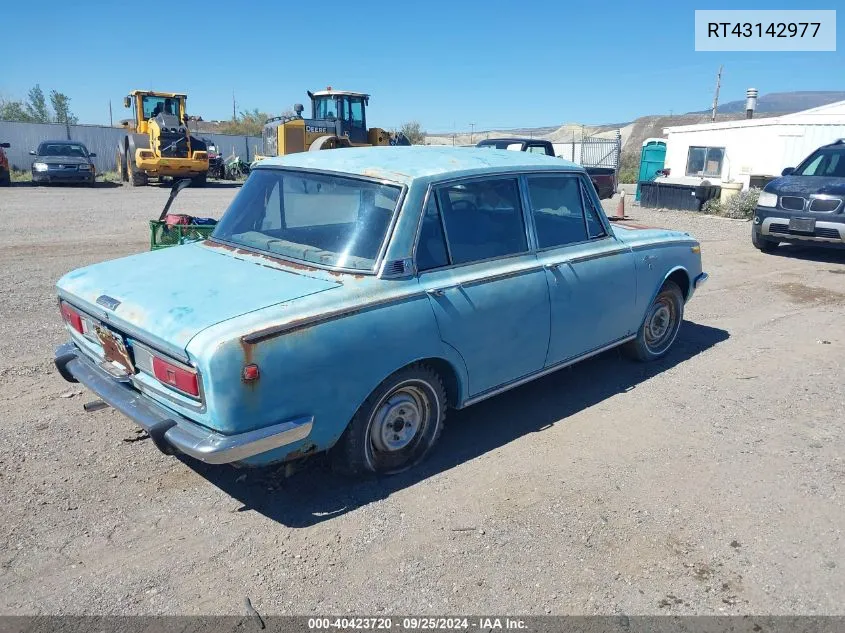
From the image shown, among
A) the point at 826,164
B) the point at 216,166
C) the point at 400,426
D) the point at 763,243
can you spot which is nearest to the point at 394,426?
the point at 400,426

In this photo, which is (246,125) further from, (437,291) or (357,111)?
(437,291)

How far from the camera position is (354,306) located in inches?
126

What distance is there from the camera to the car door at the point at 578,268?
14.1ft

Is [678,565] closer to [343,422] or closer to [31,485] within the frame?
[343,422]

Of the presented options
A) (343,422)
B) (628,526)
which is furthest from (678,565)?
(343,422)

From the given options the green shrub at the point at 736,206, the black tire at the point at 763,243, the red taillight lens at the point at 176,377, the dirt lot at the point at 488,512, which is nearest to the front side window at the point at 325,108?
the green shrub at the point at 736,206

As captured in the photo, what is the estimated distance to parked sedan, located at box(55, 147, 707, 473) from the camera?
2930 mm

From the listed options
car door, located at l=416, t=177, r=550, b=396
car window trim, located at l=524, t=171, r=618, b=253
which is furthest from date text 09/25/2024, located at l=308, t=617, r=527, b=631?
car window trim, located at l=524, t=171, r=618, b=253

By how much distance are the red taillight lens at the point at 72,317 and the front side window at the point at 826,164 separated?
11091 mm

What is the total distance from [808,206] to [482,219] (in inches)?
332

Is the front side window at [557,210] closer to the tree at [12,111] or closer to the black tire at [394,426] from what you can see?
the black tire at [394,426]

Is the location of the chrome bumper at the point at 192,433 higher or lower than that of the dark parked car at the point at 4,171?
lower

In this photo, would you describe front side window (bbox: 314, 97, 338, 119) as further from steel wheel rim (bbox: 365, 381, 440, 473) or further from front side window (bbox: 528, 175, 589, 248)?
steel wheel rim (bbox: 365, 381, 440, 473)

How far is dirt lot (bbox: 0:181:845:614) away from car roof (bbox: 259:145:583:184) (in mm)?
1249
